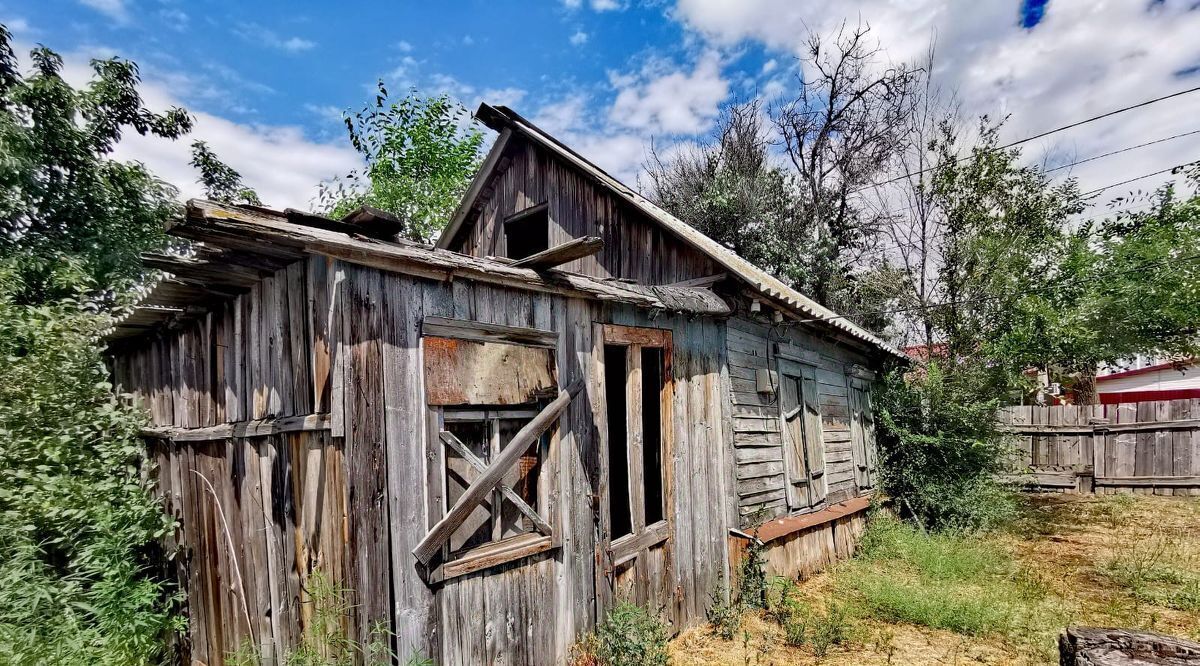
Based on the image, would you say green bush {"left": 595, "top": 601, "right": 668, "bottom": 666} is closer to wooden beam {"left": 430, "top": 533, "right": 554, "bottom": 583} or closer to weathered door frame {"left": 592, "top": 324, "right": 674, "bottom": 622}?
weathered door frame {"left": 592, "top": 324, "right": 674, "bottom": 622}

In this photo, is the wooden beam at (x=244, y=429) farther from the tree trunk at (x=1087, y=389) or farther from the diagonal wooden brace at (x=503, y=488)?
the tree trunk at (x=1087, y=389)

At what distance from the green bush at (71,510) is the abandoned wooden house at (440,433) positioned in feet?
1.19

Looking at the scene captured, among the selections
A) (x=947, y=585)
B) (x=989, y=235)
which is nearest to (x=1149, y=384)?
(x=989, y=235)

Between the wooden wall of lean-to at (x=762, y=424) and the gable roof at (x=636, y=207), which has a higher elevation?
the gable roof at (x=636, y=207)

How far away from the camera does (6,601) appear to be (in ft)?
14.0

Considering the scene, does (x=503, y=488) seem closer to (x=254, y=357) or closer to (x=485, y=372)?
(x=485, y=372)

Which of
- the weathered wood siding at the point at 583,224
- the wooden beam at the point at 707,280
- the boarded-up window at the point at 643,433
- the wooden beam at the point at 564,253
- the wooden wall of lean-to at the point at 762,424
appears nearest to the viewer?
the wooden beam at the point at 564,253

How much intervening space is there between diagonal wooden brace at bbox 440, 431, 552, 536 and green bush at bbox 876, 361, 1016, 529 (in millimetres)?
8091

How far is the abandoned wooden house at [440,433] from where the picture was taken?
346cm

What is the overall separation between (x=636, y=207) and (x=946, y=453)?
6879 mm

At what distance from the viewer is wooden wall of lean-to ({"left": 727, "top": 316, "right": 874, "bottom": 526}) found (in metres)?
6.84

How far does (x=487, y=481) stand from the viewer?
3809 mm

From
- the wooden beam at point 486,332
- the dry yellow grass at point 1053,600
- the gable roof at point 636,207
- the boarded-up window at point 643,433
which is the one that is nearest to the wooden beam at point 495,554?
the boarded-up window at point 643,433

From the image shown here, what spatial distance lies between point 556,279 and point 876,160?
48.6 feet
